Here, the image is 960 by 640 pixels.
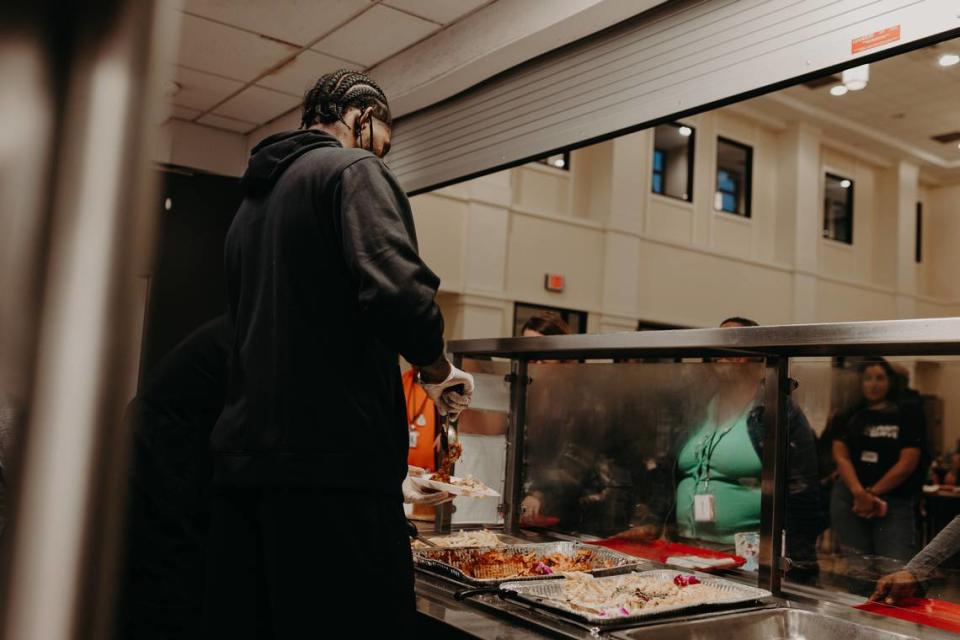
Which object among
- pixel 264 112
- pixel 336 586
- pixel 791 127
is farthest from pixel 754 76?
pixel 791 127

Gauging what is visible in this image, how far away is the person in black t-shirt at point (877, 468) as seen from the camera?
12.8 feet

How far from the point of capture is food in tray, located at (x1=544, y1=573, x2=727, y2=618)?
1865 millimetres

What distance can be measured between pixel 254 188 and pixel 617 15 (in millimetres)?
1968

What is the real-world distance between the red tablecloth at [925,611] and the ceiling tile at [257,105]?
4.47m

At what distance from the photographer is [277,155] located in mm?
1739

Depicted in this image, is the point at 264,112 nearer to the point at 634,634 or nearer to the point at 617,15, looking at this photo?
the point at 617,15

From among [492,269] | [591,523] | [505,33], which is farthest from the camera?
[492,269]

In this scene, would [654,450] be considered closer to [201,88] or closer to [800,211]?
[201,88]

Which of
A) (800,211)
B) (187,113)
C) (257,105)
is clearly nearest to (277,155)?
(257,105)

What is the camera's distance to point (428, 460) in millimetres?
4109

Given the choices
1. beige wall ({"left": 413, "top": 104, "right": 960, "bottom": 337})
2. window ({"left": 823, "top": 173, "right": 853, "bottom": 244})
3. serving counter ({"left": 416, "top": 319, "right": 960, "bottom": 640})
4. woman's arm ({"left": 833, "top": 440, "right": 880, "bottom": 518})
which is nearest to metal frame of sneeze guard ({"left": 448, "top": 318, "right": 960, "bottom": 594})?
serving counter ({"left": 416, "top": 319, "right": 960, "bottom": 640})

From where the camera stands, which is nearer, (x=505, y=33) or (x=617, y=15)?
(x=617, y=15)

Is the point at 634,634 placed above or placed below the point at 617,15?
below

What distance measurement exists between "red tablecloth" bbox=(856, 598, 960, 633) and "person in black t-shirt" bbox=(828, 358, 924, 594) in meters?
1.51
